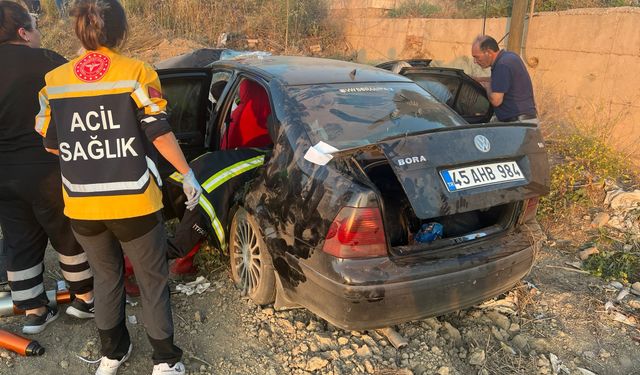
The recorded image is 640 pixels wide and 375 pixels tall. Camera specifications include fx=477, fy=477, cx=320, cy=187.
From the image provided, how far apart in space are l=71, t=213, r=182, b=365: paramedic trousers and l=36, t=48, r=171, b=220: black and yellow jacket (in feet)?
0.33

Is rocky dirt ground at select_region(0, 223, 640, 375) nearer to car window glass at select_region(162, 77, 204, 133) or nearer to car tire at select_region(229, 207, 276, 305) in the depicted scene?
car tire at select_region(229, 207, 276, 305)

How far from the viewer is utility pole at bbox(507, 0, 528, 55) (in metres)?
6.75

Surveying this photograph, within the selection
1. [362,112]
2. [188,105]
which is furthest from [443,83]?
[188,105]

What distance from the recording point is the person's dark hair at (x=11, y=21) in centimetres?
260

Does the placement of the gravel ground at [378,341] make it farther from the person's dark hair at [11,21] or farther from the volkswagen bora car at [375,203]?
the person's dark hair at [11,21]

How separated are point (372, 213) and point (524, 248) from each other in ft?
3.45

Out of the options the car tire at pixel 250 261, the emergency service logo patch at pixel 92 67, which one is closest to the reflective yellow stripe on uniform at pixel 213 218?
the car tire at pixel 250 261

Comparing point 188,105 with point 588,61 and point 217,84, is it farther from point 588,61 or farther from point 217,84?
point 588,61

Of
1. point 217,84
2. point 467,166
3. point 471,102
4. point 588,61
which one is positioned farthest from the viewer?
point 588,61

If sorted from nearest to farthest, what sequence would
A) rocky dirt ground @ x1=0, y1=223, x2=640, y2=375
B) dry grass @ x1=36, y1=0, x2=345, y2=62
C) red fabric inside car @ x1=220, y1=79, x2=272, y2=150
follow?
rocky dirt ground @ x1=0, y1=223, x2=640, y2=375 → red fabric inside car @ x1=220, y1=79, x2=272, y2=150 → dry grass @ x1=36, y1=0, x2=345, y2=62

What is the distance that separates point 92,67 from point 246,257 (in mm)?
1588

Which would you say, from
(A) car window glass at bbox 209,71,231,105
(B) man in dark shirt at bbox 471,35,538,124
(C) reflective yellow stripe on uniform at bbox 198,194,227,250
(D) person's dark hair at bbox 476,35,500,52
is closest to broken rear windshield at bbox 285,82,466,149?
(C) reflective yellow stripe on uniform at bbox 198,194,227,250

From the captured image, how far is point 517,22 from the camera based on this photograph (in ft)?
22.3

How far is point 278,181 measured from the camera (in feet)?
8.97
